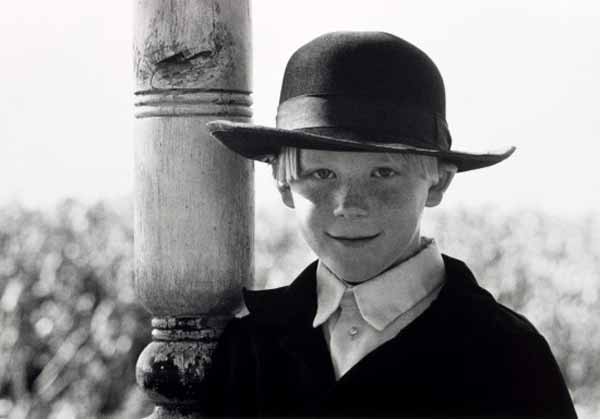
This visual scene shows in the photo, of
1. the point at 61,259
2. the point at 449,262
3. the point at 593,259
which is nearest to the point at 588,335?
the point at 593,259

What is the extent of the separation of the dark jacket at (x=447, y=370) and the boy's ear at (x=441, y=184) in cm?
18

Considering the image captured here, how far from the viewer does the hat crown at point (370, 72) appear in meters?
3.67

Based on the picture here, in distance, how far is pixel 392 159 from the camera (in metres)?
3.63

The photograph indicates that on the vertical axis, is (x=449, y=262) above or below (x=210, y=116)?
below

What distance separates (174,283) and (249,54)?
0.71 metres

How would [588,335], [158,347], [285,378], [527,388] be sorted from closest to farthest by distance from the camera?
[527,388] < [285,378] < [158,347] < [588,335]

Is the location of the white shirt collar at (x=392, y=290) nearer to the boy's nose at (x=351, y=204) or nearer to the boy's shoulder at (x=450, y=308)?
the boy's shoulder at (x=450, y=308)

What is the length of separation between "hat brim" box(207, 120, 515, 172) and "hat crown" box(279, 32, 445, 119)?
0.48 feet

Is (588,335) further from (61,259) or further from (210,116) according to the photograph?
(210,116)

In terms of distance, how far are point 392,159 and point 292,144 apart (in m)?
0.26

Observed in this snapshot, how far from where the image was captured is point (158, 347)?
4082 mm

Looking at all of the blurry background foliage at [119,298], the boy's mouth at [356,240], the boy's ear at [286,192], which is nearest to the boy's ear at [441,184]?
the boy's mouth at [356,240]

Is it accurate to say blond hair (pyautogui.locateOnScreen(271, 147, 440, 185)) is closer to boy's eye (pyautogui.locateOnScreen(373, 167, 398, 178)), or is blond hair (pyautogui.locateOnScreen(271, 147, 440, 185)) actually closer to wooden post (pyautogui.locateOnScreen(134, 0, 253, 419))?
boy's eye (pyautogui.locateOnScreen(373, 167, 398, 178))

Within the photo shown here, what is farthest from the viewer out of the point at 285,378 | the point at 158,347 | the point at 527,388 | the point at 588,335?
the point at 588,335
